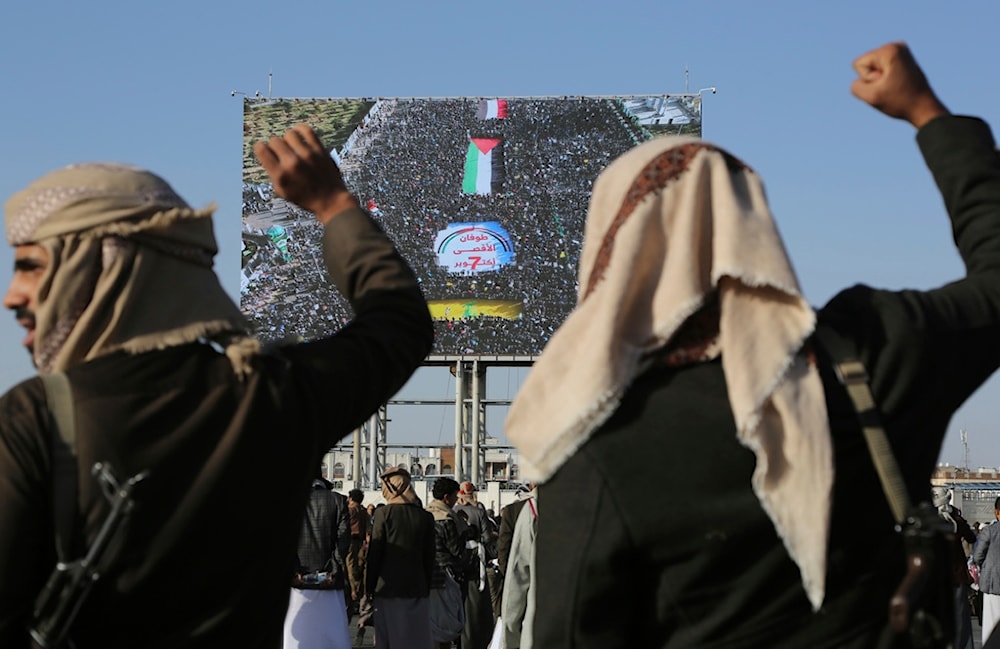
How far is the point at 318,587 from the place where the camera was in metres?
10.5

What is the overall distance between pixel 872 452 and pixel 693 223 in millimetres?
432

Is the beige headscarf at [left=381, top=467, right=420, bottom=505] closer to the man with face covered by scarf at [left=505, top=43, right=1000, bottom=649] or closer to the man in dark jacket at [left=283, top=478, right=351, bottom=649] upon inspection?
the man in dark jacket at [left=283, top=478, right=351, bottom=649]

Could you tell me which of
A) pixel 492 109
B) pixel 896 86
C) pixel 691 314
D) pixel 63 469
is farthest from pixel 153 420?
pixel 492 109

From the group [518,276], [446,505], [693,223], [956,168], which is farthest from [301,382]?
[518,276]

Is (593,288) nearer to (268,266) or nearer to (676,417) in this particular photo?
(676,417)

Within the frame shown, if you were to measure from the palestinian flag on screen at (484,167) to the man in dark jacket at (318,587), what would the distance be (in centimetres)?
2773

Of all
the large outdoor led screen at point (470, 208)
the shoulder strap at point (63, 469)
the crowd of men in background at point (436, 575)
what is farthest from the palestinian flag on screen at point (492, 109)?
the shoulder strap at point (63, 469)

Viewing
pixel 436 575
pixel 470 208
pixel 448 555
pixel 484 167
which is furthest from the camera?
pixel 484 167

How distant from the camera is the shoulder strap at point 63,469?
2.24m

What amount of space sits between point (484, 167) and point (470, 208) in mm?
1204

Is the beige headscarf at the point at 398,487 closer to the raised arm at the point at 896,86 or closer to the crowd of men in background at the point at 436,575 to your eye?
the crowd of men in background at the point at 436,575

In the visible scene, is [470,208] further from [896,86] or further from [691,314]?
[691,314]

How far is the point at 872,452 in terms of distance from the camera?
84.3 inches

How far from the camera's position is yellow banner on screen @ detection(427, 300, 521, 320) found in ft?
124
